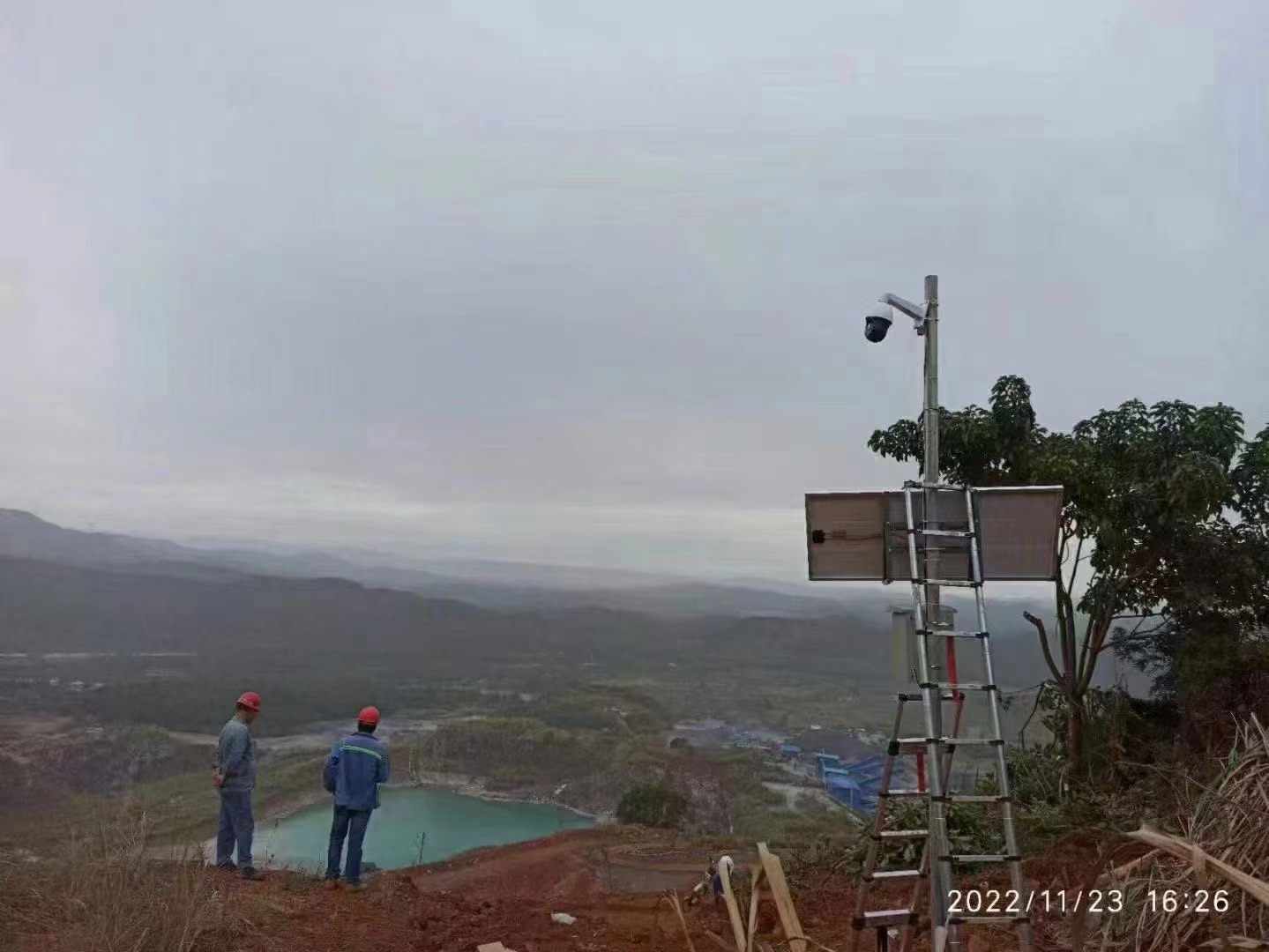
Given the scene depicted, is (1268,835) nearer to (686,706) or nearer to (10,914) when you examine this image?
(10,914)

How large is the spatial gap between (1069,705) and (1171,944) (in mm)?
5116

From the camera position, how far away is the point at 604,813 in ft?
32.5

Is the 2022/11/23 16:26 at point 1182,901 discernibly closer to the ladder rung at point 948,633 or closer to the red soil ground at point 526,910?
the red soil ground at point 526,910

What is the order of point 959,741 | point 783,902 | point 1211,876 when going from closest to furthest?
point 1211,876 < point 959,741 < point 783,902

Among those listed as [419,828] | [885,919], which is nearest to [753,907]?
[885,919]

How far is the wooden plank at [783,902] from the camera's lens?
408 cm

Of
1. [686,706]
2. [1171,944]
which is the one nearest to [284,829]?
[686,706]

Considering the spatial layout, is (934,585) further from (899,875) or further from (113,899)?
(113,899)

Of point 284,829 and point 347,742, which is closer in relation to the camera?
point 347,742

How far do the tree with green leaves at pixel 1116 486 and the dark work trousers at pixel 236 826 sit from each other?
259 inches

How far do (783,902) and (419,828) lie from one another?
516cm

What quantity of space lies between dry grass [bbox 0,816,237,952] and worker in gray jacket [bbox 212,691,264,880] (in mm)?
1280

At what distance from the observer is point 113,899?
413 centimetres

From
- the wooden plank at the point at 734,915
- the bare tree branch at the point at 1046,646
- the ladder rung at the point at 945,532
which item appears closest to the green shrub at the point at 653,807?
the bare tree branch at the point at 1046,646
